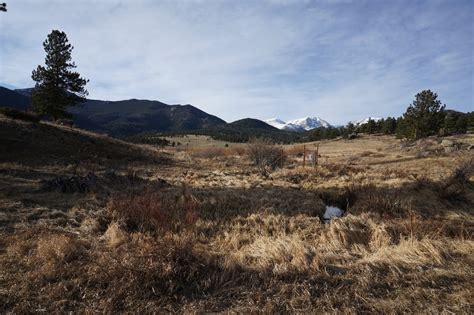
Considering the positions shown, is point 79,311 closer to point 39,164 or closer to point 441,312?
point 441,312

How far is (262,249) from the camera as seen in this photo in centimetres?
545

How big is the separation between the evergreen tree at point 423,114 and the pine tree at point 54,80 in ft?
162

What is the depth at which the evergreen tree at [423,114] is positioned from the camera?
4800cm

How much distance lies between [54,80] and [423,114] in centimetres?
5270

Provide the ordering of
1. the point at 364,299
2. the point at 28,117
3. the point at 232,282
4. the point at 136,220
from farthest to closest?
the point at 28,117
the point at 136,220
the point at 232,282
the point at 364,299

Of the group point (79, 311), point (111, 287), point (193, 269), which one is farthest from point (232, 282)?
point (79, 311)

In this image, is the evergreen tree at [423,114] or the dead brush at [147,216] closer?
the dead brush at [147,216]

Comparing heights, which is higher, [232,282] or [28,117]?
[28,117]

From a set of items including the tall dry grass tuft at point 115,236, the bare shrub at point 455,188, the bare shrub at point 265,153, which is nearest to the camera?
the tall dry grass tuft at point 115,236

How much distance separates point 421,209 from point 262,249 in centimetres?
776

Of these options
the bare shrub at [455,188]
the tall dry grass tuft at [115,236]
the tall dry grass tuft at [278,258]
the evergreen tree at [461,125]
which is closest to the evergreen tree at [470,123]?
the evergreen tree at [461,125]

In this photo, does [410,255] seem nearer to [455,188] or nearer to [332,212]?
[332,212]

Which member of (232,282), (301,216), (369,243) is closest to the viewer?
(232,282)

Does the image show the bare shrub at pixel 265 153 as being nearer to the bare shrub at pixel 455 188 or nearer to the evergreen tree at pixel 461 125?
the bare shrub at pixel 455 188
